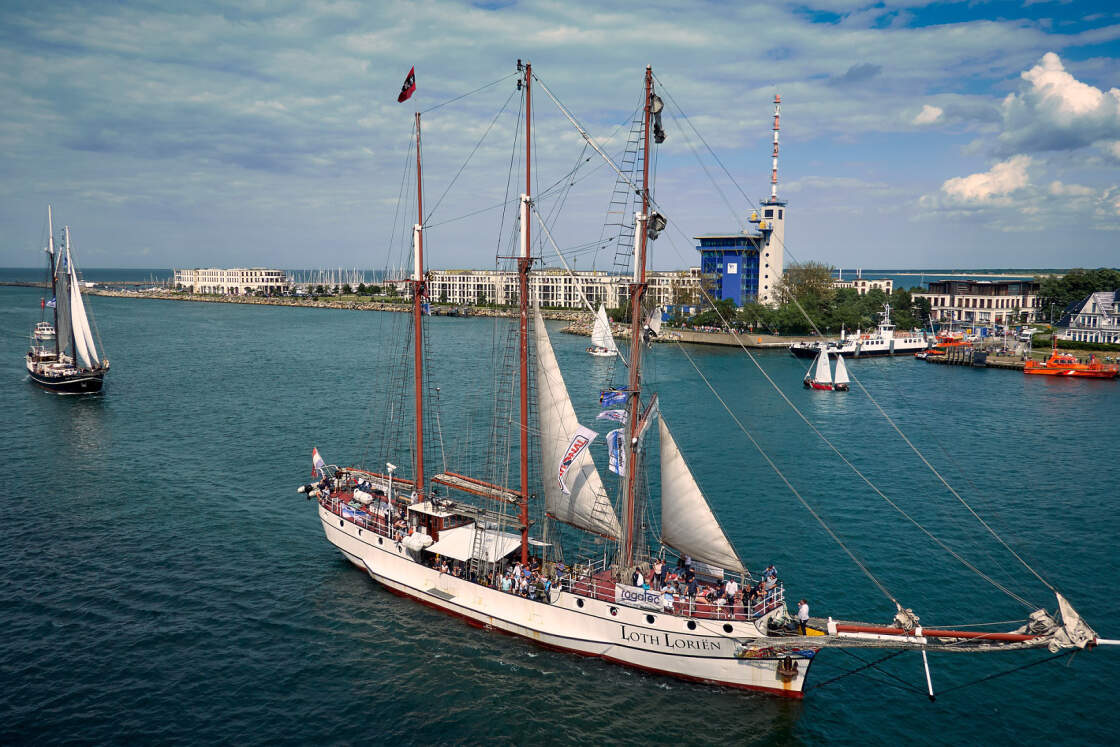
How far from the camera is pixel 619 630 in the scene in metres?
23.5

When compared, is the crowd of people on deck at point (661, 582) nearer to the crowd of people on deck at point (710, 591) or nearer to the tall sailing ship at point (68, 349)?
the crowd of people on deck at point (710, 591)

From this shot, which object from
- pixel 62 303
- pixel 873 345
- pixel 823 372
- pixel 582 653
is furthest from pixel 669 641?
pixel 873 345

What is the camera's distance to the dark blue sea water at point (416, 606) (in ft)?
70.0

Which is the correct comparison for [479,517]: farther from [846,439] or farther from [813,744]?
[846,439]

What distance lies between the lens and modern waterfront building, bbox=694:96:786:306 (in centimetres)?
14498

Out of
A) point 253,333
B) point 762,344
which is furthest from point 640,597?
point 253,333

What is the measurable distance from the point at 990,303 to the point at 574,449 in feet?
437

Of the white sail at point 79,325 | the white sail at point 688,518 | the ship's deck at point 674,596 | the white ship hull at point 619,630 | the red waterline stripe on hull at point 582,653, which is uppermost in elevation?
the white sail at point 79,325

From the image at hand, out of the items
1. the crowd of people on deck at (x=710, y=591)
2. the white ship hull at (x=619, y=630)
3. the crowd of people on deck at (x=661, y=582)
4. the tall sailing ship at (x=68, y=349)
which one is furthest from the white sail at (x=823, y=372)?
the tall sailing ship at (x=68, y=349)

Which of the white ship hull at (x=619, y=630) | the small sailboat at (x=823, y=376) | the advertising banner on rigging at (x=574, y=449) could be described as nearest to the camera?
the white ship hull at (x=619, y=630)

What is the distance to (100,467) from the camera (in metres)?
43.8

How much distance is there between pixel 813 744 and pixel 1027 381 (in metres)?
75.3

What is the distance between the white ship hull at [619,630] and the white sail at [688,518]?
263cm

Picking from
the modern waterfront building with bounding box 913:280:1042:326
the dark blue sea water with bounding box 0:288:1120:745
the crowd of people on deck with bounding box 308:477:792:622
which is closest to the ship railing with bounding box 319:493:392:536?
the crowd of people on deck with bounding box 308:477:792:622
